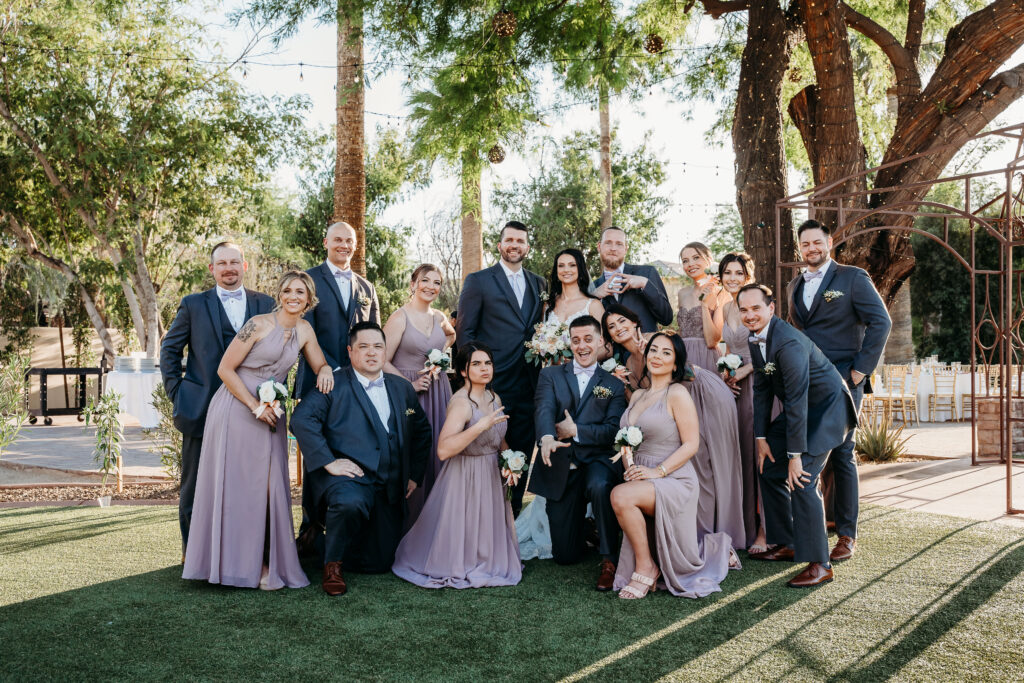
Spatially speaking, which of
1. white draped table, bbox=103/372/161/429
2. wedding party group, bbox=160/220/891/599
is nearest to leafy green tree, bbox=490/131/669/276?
white draped table, bbox=103/372/161/429

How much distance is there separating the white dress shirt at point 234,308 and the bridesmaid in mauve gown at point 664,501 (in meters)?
2.52

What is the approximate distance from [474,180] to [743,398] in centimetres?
504

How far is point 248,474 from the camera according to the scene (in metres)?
4.86

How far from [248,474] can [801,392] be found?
10.7ft

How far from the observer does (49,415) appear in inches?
683

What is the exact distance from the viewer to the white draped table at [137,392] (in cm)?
1414

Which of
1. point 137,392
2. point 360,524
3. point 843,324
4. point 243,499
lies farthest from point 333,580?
point 137,392

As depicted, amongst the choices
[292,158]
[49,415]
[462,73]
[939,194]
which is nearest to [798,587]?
[462,73]

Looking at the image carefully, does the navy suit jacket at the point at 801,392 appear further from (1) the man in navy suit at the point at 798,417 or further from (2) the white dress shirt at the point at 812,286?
(2) the white dress shirt at the point at 812,286

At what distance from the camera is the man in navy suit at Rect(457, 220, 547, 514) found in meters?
5.84

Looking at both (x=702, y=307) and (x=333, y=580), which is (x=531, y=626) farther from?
(x=702, y=307)

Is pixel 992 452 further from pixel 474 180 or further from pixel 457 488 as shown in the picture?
pixel 457 488

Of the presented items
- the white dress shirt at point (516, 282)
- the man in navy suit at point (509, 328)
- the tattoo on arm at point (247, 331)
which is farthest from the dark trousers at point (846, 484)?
the tattoo on arm at point (247, 331)

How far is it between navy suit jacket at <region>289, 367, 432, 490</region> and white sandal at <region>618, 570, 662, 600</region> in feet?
5.21
